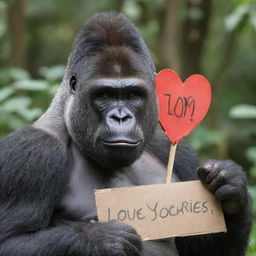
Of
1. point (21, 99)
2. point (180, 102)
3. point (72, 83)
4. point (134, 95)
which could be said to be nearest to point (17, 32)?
point (21, 99)

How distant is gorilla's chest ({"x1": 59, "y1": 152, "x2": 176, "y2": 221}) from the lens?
3.54m

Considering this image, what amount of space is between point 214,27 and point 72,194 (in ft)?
32.8

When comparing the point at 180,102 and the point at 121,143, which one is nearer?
the point at 121,143

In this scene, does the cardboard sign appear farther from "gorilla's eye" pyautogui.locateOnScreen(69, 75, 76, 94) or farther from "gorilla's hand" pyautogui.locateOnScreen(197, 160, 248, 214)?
"gorilla's eye" pyautogui.locateOnScreen(69, 75, 76, 94)

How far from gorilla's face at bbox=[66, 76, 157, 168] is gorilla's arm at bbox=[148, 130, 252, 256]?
413 millimetres

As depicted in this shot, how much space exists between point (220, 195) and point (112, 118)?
0.71m

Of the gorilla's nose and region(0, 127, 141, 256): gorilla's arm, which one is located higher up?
the gorilla's nose

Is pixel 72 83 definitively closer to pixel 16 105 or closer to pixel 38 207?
pixel 38 207


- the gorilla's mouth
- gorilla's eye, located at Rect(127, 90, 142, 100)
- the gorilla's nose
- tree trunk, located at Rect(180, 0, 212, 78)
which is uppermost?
Answer: gorilla's eye, located at Rect(127, 90, 142, 100)

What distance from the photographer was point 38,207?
11.0ft

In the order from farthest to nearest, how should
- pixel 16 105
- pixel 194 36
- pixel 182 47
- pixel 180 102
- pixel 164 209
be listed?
1. pixel 182 47
2. pixel 194 36
3. pixel 16 105
4. pixel 180 102
5. pixel 164 209

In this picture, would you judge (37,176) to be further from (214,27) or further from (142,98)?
(214,27)

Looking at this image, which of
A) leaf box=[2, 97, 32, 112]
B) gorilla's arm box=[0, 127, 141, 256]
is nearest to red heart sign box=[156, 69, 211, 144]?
gorilla's arm box=[0, 127, 141, 256]

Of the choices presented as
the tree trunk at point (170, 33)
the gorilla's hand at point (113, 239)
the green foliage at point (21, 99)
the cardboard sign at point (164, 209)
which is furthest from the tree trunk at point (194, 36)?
the gorilla's hand at point (113, 239)
